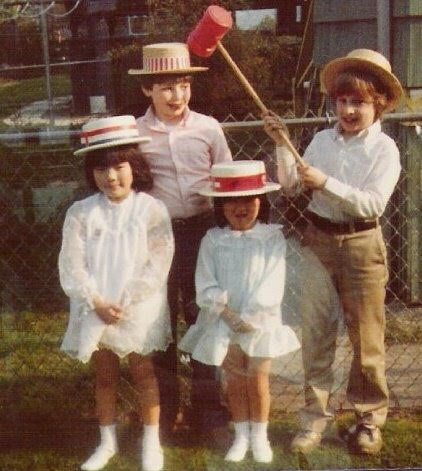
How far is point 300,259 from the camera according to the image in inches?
127

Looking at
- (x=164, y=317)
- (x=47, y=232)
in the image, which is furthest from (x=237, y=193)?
(x=47, y=232)

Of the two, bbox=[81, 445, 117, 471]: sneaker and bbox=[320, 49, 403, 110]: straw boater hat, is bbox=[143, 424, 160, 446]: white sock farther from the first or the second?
bbox=[320, 49, 403, 110]: straw boater hat

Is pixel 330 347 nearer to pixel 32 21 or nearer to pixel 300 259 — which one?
pixel 300 259

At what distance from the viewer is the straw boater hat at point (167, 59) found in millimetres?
3041

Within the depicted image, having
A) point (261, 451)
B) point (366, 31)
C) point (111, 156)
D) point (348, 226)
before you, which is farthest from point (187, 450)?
point (366, 31)

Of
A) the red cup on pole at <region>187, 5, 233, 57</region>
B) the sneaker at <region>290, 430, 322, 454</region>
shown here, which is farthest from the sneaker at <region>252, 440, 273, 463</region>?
the red cup on pole at <region>187, 5, 233, 57</region>

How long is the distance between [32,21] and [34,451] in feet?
5.41

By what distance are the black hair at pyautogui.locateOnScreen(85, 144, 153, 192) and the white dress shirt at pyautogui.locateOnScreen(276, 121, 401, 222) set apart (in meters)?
0.48

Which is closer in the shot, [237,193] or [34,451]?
[237,193]

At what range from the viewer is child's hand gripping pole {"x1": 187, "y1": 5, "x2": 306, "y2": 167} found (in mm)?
2922

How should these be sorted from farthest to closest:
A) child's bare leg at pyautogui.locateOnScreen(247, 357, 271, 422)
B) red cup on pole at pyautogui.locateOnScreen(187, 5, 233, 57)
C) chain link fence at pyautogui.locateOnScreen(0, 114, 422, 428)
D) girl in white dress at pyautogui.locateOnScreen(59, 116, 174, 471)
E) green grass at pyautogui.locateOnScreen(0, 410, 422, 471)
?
chain link fence at pyautogui.locateOnScreen(0, 114, 422, 428), green grass at pyautogui.locateOnScreen(0, 410, 422, 471), child's bare leg at pyautogui.locateOnScreen(247, 357, 271, 422), girl in white dress at pyautogui.locateOnScreen(59, 116, 174, 471), red cup on pole at pyautogui.locateOnScreen(187, 5, 233, 57)

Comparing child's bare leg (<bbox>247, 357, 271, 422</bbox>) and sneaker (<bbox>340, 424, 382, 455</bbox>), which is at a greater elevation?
child's bare leg (<bbox>247, 357, 271, 422</bbox>)

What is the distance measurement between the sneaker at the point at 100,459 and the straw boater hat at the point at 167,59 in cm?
136

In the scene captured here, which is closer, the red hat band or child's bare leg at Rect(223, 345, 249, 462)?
the red hat band
